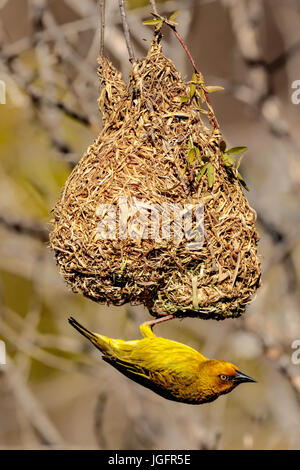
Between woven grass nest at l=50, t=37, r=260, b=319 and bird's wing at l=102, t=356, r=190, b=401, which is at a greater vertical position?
woven grass nest at l=50, t=37, r=260, b=319

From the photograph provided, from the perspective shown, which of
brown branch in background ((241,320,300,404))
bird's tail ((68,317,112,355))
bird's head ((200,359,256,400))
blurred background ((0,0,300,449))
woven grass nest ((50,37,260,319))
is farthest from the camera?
blurred background ((0,0,300,449))

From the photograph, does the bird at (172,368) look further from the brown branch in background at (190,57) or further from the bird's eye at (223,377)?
the brown branch in background at (190,57)

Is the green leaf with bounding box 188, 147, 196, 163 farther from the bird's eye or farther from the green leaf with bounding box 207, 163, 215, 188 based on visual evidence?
the bird's eye

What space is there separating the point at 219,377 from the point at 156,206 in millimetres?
812

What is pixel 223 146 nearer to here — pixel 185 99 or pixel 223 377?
pixel 185 99

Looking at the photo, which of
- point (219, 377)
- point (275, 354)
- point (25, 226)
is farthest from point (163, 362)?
point (25, 226)

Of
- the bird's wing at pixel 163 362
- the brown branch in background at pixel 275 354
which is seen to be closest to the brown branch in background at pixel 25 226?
the brown branch in background at pixel 275 354

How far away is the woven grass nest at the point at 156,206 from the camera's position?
8.21 ft

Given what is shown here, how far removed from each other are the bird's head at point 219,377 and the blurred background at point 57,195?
7.79 ft

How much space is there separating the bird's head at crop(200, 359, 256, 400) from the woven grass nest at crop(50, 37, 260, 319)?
0.23 metres

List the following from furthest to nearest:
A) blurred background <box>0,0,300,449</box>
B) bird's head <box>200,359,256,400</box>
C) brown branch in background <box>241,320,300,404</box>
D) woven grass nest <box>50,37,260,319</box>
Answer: blurred background <box>0,0,300,449</box> → brown branch in background <box>241,320,300,404</box> → bird's head <box>200,359,256,400</box> → woven grass nest <box>50,37,260,319</box>

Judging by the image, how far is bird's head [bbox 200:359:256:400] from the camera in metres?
2.63

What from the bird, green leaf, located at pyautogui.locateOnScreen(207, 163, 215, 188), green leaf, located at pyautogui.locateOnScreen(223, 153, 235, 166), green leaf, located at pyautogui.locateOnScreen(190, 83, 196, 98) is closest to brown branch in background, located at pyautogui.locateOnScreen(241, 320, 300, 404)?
the bird

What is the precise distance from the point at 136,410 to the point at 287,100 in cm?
434
